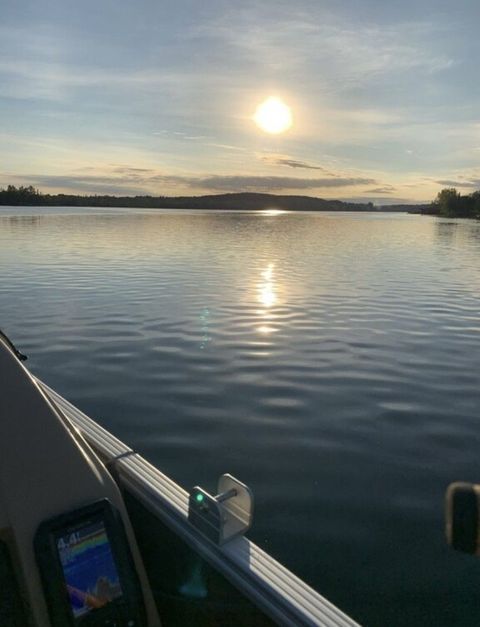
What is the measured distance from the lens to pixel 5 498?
3.37m

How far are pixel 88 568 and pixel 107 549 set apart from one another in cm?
16

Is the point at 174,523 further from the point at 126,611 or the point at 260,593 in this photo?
the point at 260,593

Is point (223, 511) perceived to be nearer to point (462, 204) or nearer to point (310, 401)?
point (310, 401)

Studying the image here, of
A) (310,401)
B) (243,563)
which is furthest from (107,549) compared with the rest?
(310,401)

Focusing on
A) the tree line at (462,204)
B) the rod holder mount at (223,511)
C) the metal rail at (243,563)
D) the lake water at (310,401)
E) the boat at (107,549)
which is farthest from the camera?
the tree line at (462,204)

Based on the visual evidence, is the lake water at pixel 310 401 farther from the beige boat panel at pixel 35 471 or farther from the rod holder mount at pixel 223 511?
the beige boat panel at pixel 35 471

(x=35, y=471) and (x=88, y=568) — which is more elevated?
(x=35, y=471)

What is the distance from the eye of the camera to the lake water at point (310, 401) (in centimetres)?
579

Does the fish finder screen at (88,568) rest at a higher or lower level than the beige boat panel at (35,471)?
lower

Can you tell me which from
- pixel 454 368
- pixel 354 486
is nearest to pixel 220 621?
pixel 354 486

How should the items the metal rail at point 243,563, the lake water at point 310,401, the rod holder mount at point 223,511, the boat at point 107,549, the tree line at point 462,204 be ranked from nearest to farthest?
the metal rail at point 243,563 → the boat at point 107,549 → the rod holder mount at point 223,511 → the lake water at point 310,401 → the tree line at point 462,204

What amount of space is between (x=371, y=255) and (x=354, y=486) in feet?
120

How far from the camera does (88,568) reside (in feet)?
11.4

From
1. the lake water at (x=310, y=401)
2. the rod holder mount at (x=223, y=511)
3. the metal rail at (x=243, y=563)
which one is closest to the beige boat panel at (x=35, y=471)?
the metal rail at (x=243, y=563)
